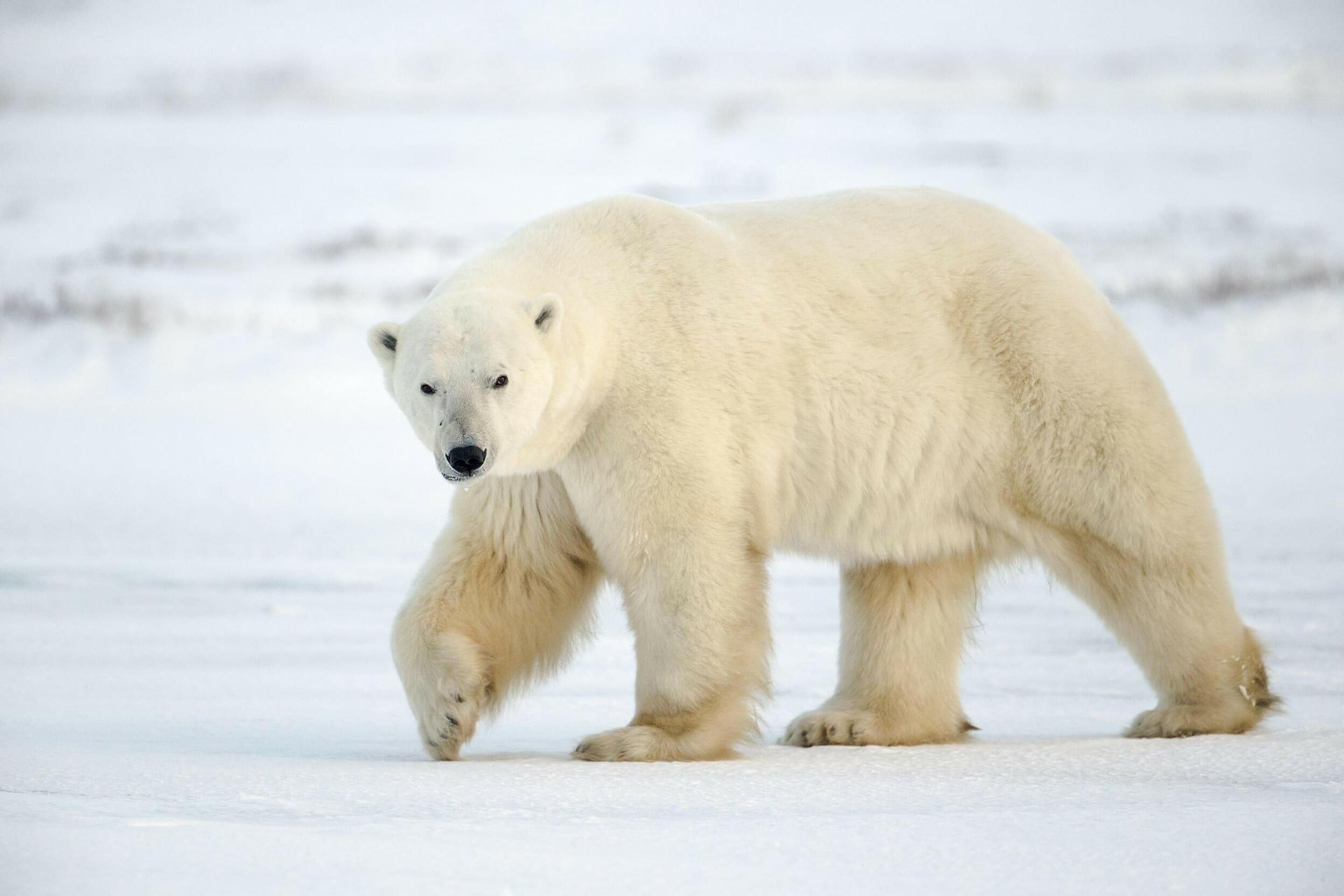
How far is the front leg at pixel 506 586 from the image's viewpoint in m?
3.58

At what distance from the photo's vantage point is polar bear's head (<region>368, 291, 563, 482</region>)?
3.19 metres

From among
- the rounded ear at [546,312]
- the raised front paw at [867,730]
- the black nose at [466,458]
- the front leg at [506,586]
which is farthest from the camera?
the raised front paw at [867,730]

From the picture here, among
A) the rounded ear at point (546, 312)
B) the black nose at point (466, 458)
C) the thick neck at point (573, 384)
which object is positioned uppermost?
the rounded ear at point (546, 312)

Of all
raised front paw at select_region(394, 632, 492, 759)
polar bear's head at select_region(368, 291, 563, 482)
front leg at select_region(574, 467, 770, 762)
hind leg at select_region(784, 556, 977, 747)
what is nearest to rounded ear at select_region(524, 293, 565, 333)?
polar bear's head at select_region(368, 291, 563, 482)

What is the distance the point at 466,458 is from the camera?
3150 millimetres

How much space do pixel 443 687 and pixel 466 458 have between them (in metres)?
0.58

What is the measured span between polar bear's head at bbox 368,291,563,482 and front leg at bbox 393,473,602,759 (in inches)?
12.8

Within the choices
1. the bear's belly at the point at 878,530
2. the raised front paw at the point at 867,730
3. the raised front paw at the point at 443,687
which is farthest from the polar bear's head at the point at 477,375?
the raised front paw at the point at 867,730

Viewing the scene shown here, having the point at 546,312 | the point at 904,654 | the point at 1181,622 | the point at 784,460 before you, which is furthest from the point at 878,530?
the point at 546,312

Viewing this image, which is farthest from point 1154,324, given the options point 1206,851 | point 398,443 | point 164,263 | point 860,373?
point 1206,851

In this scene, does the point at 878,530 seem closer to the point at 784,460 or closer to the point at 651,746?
the point at 784,460

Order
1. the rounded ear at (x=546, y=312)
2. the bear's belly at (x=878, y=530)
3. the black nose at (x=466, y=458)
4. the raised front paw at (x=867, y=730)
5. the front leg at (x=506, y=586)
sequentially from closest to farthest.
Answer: the black nose at (x=466, y=458) < the rounded ear at (x=546, y=312) < the front leg at (x=506, y=586) < the bear's belly at (x=878, y=530) < the raised front paw at (x=867, y=730)

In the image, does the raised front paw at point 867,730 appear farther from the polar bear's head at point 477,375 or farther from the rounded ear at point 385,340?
the rounded ear at point 385,340

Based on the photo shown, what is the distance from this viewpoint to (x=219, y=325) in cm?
1523
